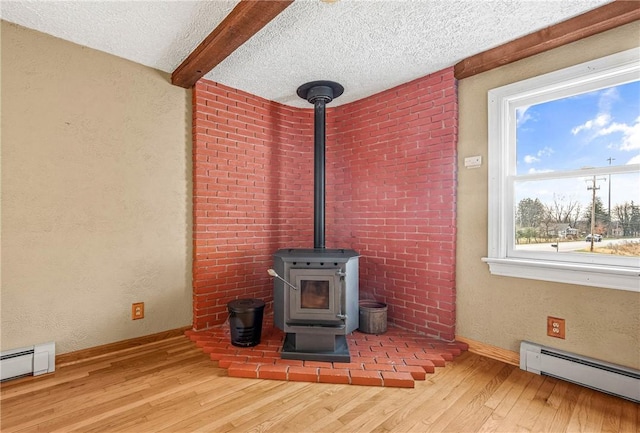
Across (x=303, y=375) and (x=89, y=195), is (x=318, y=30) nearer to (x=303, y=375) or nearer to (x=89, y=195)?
(x=89, y=195)

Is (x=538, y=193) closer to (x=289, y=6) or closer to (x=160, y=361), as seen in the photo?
(x=289, y=6)

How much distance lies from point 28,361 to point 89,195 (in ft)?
3.74

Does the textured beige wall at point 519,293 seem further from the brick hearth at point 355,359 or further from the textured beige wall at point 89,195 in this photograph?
the textured beige wall at point 89,195

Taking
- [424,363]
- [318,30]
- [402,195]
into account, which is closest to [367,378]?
[424,363]

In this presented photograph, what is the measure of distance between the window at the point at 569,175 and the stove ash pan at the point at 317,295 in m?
1.13

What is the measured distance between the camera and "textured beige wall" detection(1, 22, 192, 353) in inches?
77.5

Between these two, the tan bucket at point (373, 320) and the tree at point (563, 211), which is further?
the tan bucket at point (373, 320)

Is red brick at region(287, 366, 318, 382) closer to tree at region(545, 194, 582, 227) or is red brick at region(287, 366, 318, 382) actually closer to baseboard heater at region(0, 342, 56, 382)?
baseboard heater at region(0, 342, 56, 382)

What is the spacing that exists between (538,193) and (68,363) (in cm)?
359

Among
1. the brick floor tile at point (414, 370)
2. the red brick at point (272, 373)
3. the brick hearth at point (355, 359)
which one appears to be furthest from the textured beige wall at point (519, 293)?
the red brick at point (272, 373)

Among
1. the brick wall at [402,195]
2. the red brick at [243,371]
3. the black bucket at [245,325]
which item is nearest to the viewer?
the red brick at [243,371]

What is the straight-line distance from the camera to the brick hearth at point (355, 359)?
196 cm

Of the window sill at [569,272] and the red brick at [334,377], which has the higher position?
the window sill at [569,272]

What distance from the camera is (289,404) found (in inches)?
67.4
